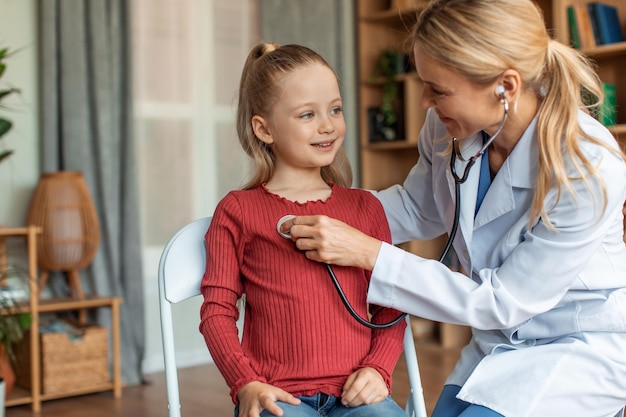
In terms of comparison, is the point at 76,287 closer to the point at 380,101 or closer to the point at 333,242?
the point at 380,101

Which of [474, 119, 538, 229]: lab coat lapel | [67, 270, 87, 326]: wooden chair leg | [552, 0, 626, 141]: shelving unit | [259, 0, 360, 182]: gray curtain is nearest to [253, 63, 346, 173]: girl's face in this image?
[474, 119, 538, 229]: lab coat lapel

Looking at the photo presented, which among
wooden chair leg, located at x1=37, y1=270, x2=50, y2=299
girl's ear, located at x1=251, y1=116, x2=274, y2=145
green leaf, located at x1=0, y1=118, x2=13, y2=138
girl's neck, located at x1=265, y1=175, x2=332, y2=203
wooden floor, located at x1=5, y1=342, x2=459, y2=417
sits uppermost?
green leaf, located at x1=0, y1=118, x2=13, y2=138

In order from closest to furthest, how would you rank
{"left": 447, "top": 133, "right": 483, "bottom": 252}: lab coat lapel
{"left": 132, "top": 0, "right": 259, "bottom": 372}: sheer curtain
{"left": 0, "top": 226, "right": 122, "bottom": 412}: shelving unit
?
{"left": 447, "top": 133, "right": 483, "bottom": 252}: lab coat lapel, {"left": 0, "top": 226, "right": 122, "bottom": 412}: shelving unit, {"left": 132, "top": 0, "right": 259, "bottom": 372}: sheer curtain

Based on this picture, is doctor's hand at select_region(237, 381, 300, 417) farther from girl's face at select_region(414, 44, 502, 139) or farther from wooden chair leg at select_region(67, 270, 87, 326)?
wooden chair leg at select_region(67, 270, 87, 326)

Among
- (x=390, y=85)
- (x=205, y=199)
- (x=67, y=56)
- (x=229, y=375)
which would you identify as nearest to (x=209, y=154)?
(x=205, y=199)

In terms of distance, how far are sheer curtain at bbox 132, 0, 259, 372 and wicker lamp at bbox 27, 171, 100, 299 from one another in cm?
45

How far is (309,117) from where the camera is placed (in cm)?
143

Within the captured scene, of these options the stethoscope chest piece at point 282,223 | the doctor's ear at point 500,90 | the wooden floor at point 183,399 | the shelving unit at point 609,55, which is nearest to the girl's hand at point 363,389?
the stethoscope chest piece at point 282,223

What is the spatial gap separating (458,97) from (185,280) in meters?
0.55

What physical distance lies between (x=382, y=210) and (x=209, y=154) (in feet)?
8.52

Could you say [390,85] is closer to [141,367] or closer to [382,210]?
[141,367]

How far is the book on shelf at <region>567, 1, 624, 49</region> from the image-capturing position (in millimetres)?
3557

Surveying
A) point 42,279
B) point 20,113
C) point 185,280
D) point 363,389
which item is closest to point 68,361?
point 42,279

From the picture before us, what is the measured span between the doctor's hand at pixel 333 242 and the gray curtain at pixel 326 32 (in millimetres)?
2913
